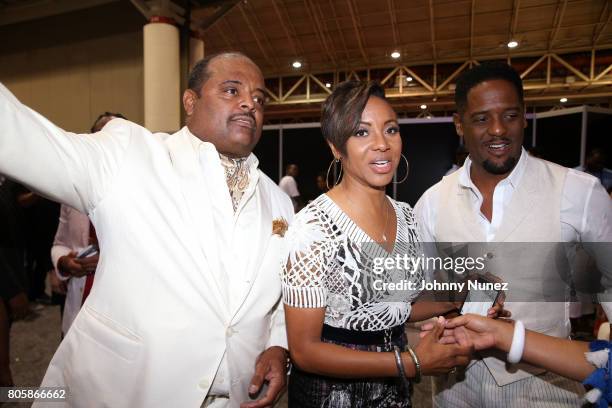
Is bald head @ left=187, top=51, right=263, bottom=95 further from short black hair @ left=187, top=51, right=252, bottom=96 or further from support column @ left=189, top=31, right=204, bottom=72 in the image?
support column @ left=189, top=31, right=204, bottom=72

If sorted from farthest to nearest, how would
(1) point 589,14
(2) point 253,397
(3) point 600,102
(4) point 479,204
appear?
(3) point 600,102, (1) point 589,14, (4) point 479,204, (2) point 253,397

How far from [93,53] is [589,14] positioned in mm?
11086

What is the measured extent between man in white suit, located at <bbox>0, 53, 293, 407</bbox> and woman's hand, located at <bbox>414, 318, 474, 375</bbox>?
21.9 inches

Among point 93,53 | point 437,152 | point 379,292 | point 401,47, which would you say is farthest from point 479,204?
point 401,47

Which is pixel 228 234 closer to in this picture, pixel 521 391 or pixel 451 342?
pixel 451 342

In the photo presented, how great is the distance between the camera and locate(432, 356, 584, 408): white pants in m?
1.43

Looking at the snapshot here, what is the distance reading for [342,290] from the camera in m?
1.31

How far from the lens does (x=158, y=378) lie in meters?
1.26

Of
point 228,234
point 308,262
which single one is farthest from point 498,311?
point 228,234

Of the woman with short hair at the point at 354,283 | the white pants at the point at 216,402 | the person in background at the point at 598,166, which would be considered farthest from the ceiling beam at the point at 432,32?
the white pants at the point at 216,402

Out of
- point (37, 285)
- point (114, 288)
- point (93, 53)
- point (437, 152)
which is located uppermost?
point (93, 53)

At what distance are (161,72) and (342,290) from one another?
5.37 meters

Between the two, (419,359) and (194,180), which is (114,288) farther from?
(419,359)

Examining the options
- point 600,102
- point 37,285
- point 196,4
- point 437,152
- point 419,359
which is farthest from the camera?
point 600,102
